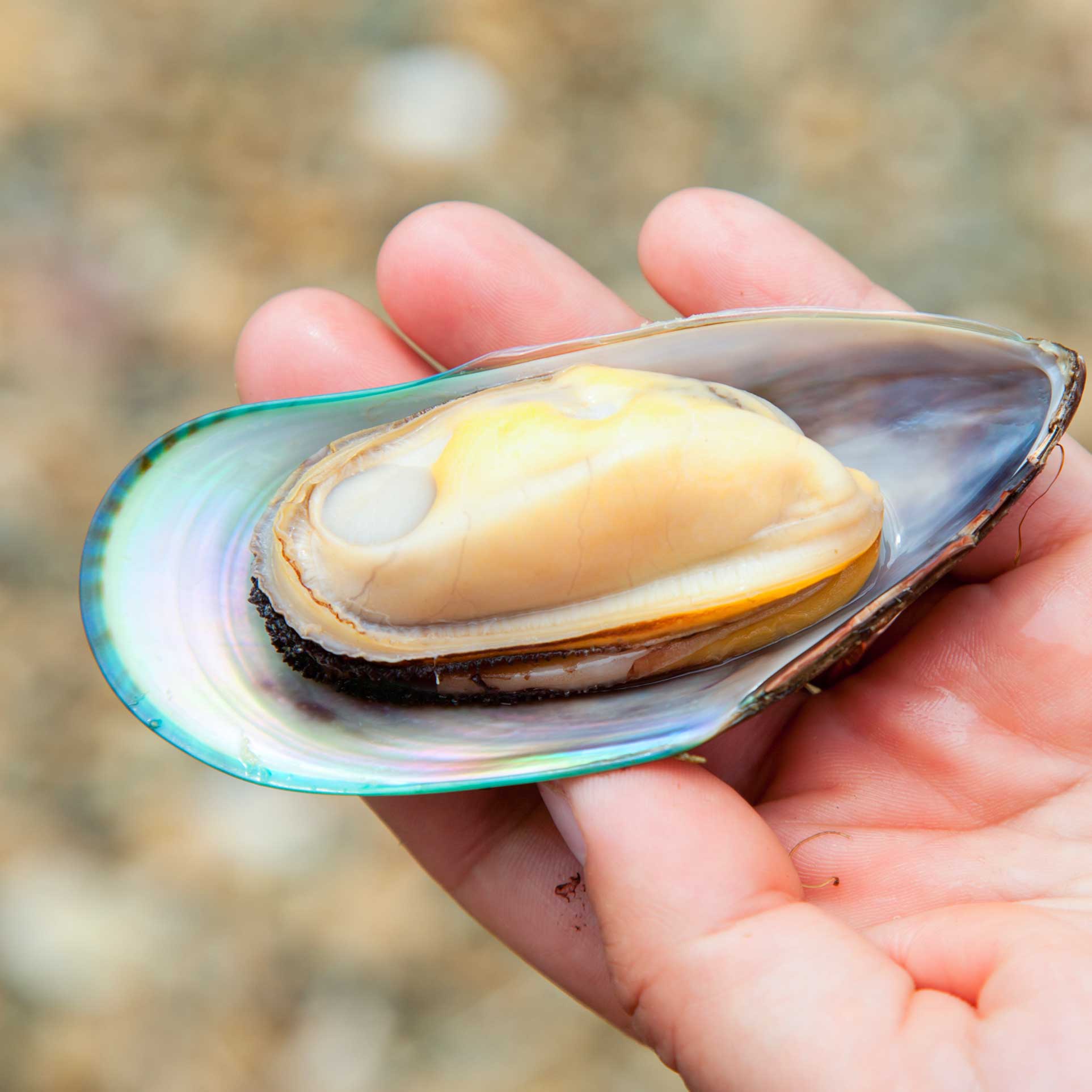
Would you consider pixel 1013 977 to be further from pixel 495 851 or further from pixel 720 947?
pixel 495 851

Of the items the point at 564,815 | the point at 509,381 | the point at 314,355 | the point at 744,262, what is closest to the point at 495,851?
the point at 564,815

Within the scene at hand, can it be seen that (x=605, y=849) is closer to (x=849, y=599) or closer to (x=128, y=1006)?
(x=849, y=599)

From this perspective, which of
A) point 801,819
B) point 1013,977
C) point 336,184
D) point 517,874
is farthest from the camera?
point 336,184

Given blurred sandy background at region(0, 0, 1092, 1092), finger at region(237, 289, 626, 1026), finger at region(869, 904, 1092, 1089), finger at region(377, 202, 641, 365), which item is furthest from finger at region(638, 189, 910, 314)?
finger at region(869, 904, 1092, 1089)

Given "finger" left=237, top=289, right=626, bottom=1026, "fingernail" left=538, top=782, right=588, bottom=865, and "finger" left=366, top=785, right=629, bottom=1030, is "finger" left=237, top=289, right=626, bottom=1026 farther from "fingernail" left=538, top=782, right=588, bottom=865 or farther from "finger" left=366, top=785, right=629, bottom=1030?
"fingernail" left=538, top=782, right=588, bottom=865

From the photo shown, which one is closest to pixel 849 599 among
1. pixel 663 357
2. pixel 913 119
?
pixel 663 357

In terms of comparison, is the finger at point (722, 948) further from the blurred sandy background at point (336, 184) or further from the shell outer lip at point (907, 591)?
the blurred sandy background at point (336, 184)
